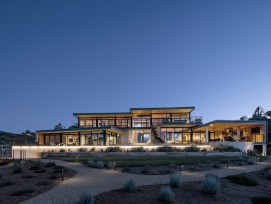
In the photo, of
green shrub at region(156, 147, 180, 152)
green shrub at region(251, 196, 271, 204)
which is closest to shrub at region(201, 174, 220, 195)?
green shrub at region(251, 196, 271, 204)

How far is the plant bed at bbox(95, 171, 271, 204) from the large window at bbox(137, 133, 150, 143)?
3070 centimetres

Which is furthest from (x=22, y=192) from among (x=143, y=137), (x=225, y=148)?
(x=143, y=137)

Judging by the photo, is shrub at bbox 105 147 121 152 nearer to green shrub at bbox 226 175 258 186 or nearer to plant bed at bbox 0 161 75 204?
plant bed at bbox 0 161 75 204

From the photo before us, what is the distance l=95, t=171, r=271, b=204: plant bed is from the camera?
8.59 meters

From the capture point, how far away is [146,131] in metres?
42.7

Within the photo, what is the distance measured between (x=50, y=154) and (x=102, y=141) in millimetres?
11115

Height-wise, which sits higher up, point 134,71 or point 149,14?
point 134,71

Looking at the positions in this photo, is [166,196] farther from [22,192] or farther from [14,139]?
[14,139]

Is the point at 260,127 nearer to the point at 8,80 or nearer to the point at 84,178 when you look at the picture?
the point at 84,178

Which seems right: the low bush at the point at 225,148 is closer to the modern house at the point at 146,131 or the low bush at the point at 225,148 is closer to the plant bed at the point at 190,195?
the modern house at the point at 146,131

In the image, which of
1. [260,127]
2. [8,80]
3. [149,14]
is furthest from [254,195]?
[8,80]

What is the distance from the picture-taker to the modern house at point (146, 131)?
37.3 meters

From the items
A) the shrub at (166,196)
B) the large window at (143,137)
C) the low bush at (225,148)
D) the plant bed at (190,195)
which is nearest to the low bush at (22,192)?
the plant bed at (190,195)

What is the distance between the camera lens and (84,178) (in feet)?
39.5
